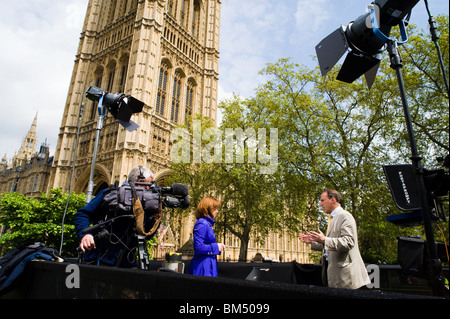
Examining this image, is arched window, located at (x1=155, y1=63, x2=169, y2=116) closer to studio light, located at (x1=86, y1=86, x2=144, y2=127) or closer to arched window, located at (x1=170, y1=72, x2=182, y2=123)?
arched window, located at (x1=170, y1=72, x2=182, y2=123)

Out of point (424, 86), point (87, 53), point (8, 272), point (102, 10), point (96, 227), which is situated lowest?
point (8, 272)

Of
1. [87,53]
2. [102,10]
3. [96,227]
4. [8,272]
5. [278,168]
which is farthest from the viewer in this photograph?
[102,10]

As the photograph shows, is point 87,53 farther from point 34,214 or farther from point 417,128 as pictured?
point 417,128

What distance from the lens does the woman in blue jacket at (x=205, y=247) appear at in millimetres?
3453

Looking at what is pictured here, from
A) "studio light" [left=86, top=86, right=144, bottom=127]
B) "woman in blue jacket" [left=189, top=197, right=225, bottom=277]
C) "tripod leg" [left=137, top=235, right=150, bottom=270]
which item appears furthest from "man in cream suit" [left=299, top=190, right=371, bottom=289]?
"studio light" [left=86, top=86, right=144, bottom=127]

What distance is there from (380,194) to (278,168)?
4736mm

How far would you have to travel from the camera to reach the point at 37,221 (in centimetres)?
1806

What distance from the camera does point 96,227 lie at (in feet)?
9.57

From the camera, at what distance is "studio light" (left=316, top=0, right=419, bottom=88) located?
256 centimetres

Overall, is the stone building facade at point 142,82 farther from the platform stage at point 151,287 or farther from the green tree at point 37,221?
the platform stage at point 151,287

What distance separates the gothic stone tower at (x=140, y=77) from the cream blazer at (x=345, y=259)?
75.8 ft

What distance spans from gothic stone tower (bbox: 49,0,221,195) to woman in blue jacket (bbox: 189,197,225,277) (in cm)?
2204
